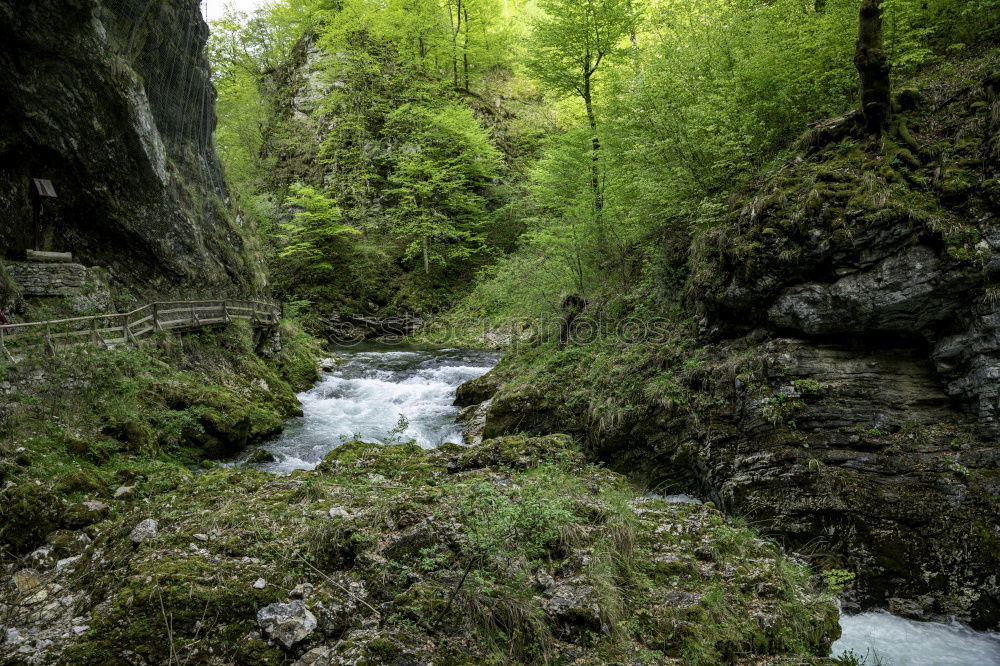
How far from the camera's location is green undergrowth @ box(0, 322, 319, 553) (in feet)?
18.9

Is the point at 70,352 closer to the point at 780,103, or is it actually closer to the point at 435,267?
the point at 780,103

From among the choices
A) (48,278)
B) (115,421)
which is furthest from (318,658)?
(48,278)

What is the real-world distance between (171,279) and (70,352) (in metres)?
5.72

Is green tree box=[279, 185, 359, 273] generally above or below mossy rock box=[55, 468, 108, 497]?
above

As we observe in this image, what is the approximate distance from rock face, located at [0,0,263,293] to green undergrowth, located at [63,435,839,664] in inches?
398

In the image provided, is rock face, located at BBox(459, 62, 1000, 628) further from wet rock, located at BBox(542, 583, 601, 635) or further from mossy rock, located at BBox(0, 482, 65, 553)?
mossy rock, located at BBox(0, 482, 65, 553)

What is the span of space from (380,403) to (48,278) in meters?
8.00

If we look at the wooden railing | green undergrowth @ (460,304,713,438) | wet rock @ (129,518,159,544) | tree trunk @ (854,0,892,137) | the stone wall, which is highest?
tree trunk @ (854,0,892,137)

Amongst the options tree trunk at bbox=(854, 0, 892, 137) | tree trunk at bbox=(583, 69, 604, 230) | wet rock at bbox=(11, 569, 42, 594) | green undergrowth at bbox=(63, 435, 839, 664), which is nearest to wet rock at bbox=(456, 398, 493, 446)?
green undergrowth at bbox=(63, 435, 839, 664)

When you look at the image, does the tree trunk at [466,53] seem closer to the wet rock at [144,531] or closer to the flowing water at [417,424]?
the flowing water at [417,424]

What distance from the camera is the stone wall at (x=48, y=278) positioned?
10156 millimetres

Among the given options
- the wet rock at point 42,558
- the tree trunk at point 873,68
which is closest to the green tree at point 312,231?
the wet rock at point 42,558

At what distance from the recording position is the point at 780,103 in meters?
8.70

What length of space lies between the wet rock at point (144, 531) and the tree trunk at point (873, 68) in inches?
418
